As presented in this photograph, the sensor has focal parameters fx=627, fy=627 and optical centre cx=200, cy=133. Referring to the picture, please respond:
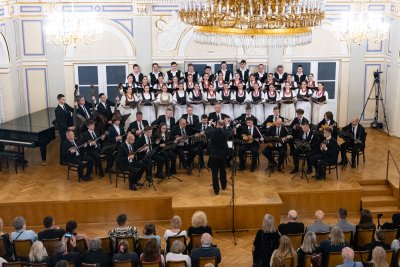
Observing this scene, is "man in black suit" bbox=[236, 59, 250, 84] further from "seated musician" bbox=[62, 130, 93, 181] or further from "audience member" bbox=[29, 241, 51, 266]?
"audience member" bbox=[29, 241, 51, 266]

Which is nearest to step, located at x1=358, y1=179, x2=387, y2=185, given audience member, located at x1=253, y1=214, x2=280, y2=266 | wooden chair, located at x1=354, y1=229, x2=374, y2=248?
wooden chair, located at x1=354, y1=229, x2=374, y2=248

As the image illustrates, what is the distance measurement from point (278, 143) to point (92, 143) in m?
4.49

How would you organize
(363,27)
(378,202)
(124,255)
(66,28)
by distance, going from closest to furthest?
(124,255) → (378,202) → (66,28) → (363,27)

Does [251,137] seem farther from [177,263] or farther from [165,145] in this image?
[177,263]

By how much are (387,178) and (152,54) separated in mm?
8013

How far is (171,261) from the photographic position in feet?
31.7

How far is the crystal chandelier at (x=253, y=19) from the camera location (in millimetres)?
9508

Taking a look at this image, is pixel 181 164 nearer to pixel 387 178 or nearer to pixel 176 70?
pixel 176 70

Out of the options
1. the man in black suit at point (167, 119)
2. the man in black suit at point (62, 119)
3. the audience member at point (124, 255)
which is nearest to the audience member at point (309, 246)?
the audience member at point (124, 255)

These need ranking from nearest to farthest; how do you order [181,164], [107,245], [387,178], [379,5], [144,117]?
[107,245]
[387,178]
[181,164]
[144,117]
[379,5]

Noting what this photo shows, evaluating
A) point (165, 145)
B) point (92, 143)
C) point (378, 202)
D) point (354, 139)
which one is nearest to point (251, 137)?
point (165, 145)

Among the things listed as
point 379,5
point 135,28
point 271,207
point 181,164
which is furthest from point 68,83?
point 379,5

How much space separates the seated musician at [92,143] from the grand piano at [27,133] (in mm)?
1500

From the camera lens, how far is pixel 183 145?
15523 millimetres
